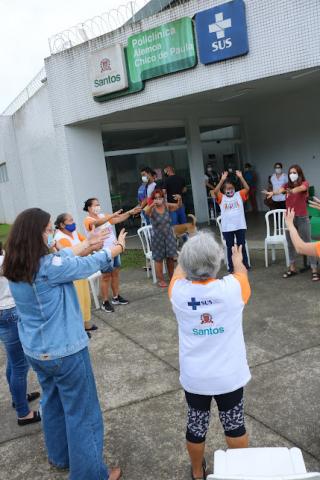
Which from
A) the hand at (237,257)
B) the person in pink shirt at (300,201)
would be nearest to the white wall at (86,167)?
the person in pink shirt at (300,201)

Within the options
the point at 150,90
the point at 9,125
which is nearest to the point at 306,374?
the point at 150,90

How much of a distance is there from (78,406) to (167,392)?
52.9 inches

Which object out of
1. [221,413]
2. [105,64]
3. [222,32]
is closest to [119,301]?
[221,413]

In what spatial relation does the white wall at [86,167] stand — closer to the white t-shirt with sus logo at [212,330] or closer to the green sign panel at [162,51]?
the green sign panel at [162,51]

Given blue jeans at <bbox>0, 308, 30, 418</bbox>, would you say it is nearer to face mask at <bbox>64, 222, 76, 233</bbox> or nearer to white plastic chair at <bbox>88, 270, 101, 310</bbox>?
face mask at <bbox>64, 222, 76, 233</bbox>

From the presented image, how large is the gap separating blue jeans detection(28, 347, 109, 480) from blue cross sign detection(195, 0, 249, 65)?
6876 mm

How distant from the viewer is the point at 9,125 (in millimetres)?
15117

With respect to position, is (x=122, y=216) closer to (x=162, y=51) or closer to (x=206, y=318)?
(x=206, y=318)

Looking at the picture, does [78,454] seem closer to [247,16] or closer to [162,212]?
[162,212]

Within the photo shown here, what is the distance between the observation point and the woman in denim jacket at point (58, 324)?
2398mm

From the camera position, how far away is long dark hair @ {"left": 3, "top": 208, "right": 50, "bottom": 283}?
2373mm

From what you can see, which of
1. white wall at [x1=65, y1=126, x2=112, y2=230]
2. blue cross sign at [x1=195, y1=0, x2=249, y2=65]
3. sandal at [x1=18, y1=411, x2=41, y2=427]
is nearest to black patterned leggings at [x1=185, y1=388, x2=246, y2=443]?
sandal at [x1=18, y1=411, x2=41, y2=427]

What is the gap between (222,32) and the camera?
792 cm

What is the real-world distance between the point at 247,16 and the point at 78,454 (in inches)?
296
